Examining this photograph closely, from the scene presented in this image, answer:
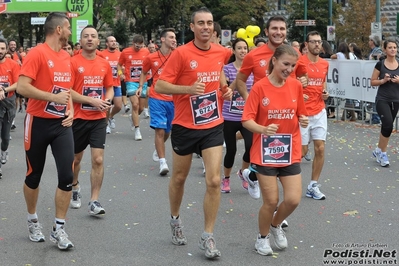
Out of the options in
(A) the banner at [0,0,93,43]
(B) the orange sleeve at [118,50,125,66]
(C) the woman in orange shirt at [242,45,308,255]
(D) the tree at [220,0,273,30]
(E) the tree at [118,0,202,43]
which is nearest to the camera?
(C) the woman in orange shirt at [242,45,308,255]

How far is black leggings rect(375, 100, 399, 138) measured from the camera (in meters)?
12.1

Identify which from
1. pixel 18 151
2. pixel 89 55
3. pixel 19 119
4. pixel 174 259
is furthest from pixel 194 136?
pixel 19 119

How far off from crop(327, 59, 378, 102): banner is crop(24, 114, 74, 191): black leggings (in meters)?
11.4

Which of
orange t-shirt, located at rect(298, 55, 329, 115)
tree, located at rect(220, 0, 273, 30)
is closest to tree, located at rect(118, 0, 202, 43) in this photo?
tree, located at rect(220, 0, 273, 30)

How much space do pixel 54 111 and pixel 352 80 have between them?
12.8 m

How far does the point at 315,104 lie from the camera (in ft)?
32.5

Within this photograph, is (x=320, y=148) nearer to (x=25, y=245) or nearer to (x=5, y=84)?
(x=25, y=245)

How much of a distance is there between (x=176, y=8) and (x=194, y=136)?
43.8 metres

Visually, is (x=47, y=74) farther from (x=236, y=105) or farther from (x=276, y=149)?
(x=236, y=105)

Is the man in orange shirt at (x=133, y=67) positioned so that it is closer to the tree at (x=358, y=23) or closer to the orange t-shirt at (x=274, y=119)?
the orange t-shirt at (x=274, y=119)

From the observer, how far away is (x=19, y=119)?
2119cm

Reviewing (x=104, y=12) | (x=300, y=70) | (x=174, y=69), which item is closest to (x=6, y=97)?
(x=300, y=70)

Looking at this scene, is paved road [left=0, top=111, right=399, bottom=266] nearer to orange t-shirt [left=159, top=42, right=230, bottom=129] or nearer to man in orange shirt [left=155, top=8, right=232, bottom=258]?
man in orange shirt [left=155, top=8, right=232, bottom=258]

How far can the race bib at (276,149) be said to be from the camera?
6.59 m
